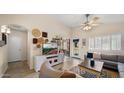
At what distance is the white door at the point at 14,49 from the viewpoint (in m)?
1.39

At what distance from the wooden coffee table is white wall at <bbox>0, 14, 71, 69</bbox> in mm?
532

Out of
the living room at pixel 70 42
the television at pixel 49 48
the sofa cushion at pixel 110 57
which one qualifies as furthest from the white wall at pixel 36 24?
the sofa cushion at pixel 110 57

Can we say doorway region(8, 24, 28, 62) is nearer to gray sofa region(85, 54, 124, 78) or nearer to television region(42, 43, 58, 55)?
television region(42, 43, 58, 55)

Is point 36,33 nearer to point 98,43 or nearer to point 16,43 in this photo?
point 16,43

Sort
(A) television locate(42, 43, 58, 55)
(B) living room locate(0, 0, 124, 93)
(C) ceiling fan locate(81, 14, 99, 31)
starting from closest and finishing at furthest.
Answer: (B) living room locate(0, 0, 124, 93) < (C) ceiling fan locate(81, 14, 99, 31) < (A) television locate(42, 43, 58, 55)

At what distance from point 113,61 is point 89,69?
14.8 inches

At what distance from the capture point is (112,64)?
1.41 m

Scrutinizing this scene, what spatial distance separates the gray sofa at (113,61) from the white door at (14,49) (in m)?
1.19

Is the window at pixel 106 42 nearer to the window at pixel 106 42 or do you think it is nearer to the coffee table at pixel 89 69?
the window at pixel 106 42

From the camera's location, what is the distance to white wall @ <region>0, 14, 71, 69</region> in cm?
129

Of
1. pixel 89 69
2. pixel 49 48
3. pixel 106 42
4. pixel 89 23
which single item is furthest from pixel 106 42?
pixel 49 48

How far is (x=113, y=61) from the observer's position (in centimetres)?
140

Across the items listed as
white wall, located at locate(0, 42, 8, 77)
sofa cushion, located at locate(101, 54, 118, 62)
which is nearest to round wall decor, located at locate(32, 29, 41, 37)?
white wall, located at locate(0, 42, 8, 77)
